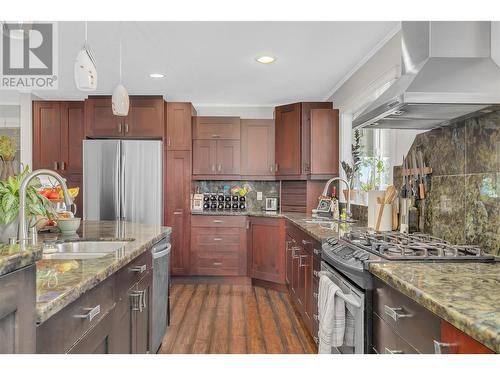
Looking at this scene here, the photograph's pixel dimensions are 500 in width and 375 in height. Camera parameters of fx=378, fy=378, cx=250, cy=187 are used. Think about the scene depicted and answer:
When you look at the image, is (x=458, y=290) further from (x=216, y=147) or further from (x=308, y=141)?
(x=216, y=147)

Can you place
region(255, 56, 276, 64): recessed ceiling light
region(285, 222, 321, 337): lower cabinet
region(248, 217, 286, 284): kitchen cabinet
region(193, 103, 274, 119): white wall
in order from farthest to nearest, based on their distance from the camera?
region(193, 103, 274, 119): white wall
region(248, 217, 286, 284): kitchen cabinet
region(255, 56, 276, 64): recessed ceiling light
region(285, 222, 321, 337): lower cabinet

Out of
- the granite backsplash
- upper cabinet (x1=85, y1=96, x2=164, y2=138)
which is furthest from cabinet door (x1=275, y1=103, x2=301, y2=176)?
the granite backsplash

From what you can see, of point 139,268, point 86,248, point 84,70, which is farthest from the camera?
point 86,248

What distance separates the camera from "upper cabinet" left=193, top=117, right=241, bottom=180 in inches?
202

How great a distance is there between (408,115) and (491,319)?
1.34m

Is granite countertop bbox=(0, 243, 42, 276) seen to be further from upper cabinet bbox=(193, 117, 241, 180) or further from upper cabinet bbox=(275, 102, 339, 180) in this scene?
upper cabinet bbox=(193, 117, 241, 180)

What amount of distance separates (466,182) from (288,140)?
2972mm

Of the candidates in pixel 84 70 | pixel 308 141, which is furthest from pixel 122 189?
pixel 84 70

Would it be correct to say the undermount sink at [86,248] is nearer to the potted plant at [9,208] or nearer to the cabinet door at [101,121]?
the potted plant at [9,208]

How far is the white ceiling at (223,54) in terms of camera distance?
2863 millimetres

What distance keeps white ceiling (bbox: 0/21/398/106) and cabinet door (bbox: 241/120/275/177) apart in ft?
1.55

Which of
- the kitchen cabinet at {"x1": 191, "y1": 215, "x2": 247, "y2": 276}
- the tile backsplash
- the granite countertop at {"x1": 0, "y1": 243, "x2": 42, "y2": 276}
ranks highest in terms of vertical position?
the tile backsplash

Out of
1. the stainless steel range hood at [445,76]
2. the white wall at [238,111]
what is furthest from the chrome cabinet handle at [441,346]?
the white wall at [238,111]

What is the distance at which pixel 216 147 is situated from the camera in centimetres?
515
